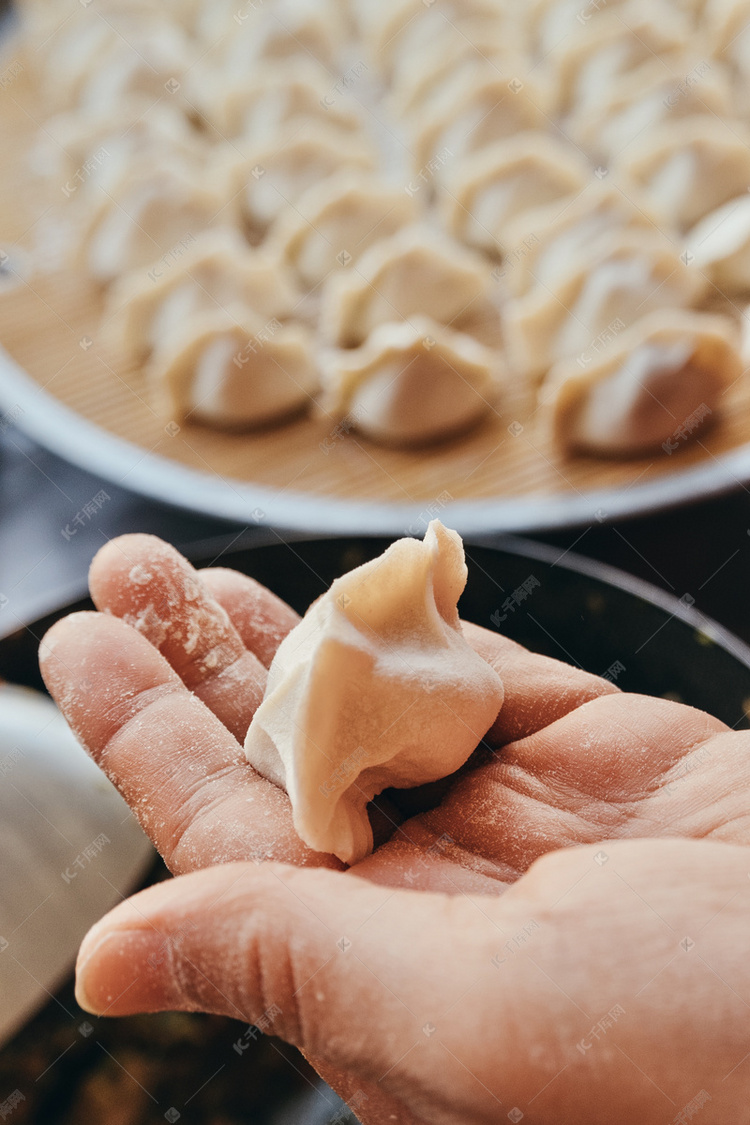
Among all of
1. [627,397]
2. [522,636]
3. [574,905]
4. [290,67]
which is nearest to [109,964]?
[574,905]

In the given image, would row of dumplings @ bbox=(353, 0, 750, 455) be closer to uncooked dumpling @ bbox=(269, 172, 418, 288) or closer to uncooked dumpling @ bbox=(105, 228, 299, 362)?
uncooked dumpling @ bbox=(269, 172, 418, 288)

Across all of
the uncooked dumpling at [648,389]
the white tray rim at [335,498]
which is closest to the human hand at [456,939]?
the white tray rim at [335,498]

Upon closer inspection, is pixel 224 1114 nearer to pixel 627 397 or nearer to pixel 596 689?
pixel 596 689

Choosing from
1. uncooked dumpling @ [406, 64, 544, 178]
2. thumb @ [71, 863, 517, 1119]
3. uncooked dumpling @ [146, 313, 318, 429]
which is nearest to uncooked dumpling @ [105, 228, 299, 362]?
uncooked dumpling @ [146, 313, 318, 429]

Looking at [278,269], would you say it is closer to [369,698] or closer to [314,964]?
[369,698]

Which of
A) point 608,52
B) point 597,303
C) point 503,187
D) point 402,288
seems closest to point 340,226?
point 402,288

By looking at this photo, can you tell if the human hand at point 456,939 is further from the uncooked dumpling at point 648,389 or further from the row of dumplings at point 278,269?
the row of dumplings at point 278,269
